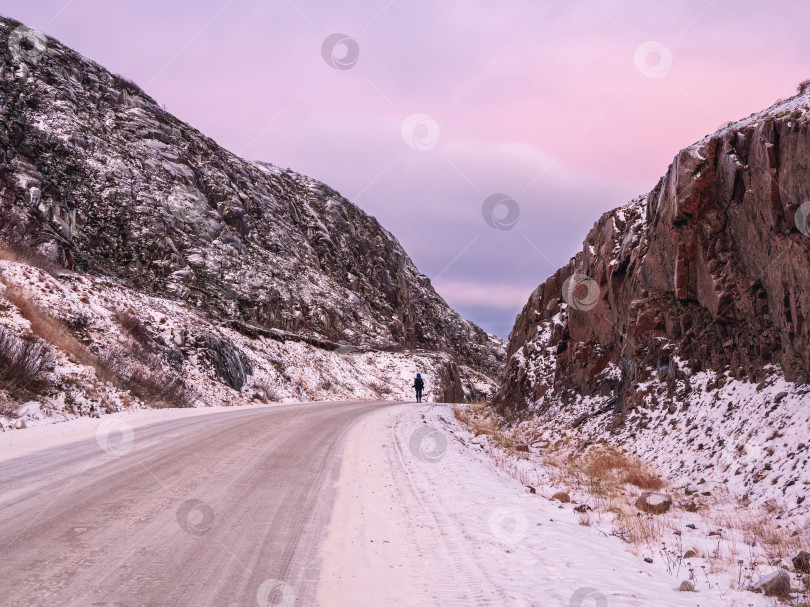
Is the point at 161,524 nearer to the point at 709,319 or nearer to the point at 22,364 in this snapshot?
the point at 22,364

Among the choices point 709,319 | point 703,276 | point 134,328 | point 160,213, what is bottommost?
point 134,328

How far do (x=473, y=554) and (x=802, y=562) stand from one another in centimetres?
348

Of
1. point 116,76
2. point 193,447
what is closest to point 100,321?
point 193,447

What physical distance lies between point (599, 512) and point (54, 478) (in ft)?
23.8

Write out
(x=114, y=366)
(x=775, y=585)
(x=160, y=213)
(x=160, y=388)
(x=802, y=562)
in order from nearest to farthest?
(x=775, y=585) < (x=802, y=562) < (x=114, y=366) < (x=160, y=388) < (x=160, y=213)

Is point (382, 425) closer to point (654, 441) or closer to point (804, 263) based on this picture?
point (654, 441)

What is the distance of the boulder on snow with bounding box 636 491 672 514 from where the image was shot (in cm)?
780

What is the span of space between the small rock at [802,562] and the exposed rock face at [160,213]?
24.2 m

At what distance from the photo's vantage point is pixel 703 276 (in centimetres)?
1317

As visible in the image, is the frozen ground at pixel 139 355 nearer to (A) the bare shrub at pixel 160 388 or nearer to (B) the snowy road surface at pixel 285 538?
(A) the bare shrub at pixel 160 388

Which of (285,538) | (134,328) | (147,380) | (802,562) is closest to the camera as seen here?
(285,538)

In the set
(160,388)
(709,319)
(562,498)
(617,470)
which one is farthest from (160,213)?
(562,498)

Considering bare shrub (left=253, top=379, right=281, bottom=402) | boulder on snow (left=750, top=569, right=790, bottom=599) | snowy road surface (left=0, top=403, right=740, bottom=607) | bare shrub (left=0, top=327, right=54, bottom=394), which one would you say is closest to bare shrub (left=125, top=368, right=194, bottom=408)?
bare shrub (left=0, top=327, right=54, bottom=394)

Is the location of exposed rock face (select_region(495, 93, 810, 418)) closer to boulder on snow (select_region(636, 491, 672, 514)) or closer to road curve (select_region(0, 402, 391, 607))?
boulder on snow (select_region(636, 491, 672, 514))
